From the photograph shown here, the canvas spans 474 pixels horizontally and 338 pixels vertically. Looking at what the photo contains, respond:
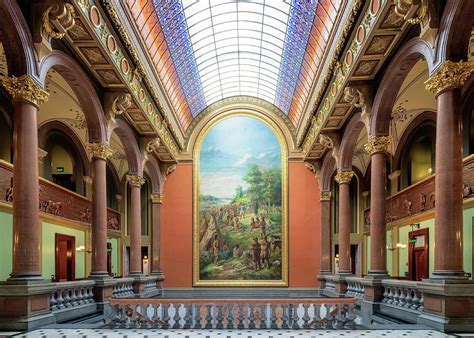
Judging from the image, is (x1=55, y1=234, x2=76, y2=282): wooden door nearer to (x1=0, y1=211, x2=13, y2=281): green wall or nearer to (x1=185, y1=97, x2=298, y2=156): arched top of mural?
(x1=0, y1=211, x2=13, y2=281): green wall

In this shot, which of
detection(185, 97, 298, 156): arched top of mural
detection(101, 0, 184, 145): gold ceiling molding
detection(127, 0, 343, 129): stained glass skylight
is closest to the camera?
detection(101, 0, 184, 145): gold ceiling molding

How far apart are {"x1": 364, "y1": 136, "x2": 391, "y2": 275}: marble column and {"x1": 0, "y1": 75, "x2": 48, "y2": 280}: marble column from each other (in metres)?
8.25

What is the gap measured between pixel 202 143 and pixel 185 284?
7.22m

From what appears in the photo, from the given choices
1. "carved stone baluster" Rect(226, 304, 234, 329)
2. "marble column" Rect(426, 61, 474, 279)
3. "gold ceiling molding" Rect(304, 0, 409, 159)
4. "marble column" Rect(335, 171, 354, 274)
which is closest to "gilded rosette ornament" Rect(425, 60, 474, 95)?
"marble column" Rect(426, 61, 474, 279)

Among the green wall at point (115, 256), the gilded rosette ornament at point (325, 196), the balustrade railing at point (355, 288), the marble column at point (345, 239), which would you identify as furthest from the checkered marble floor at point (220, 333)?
the green wall at point (115, 256)

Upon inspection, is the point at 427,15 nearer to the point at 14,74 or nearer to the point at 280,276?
the point at 14,74

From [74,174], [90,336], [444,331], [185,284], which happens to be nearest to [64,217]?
[74,174]

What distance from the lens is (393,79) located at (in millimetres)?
11984

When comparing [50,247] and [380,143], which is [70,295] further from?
[50,247]

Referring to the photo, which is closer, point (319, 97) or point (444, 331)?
point (444, 331)

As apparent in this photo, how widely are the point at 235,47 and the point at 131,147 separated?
26.7 feet

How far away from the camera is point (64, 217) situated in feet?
67.1

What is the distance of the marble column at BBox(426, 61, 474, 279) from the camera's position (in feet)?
28.3

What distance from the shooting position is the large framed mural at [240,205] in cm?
2438
